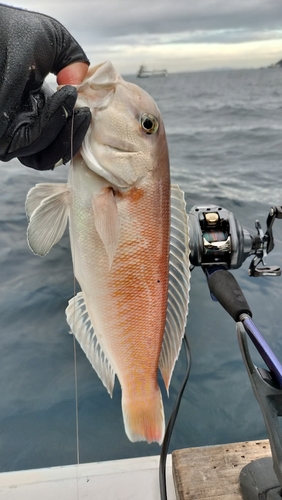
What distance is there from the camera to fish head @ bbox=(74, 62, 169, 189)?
4.25ft

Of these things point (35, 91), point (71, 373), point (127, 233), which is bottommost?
point (71, 373)

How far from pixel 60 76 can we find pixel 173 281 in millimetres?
789

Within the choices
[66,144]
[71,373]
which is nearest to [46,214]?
[66,144]

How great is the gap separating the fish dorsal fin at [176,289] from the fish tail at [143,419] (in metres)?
0.10

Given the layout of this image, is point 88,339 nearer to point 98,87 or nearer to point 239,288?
point 239,288

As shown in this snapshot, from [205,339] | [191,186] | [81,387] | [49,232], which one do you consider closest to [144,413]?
[49,232]

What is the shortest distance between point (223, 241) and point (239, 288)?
0.77ft

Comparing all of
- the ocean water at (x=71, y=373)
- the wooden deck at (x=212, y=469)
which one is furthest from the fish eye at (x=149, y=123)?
the ocean water at (x=71, y=373)

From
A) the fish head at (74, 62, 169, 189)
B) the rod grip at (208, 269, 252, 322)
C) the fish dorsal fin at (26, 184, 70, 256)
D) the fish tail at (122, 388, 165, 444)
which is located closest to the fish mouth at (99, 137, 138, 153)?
the fish head at (74, 62, 169, 189)

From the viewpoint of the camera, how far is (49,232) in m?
1.43

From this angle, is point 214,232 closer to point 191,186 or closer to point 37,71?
point 37,71

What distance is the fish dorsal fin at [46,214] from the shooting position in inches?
55.1

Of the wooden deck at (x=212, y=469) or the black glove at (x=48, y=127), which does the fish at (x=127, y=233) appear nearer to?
the black glove at (x=48, y=127)

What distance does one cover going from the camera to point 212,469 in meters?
1.73
